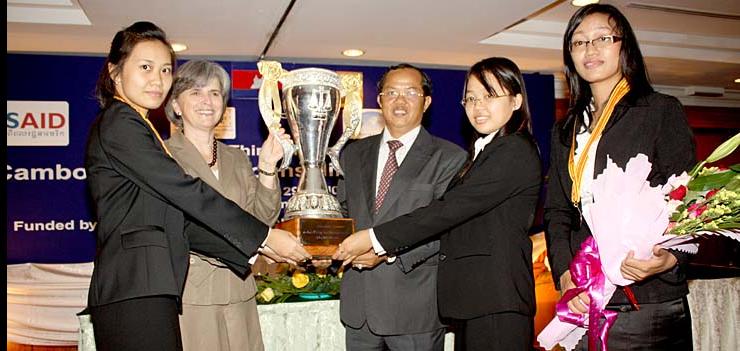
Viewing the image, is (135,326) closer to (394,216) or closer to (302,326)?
(394,216)

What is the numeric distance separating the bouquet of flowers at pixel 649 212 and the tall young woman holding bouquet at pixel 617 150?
5 centimetres

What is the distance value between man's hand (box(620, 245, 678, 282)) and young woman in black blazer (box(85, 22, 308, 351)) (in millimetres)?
1153

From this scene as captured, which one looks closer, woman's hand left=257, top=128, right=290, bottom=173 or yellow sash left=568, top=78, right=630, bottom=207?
yellow sash left=568, top=78, right=630, bottom=207

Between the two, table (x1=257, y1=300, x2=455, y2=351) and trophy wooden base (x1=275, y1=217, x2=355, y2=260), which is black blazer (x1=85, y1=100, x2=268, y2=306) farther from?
table (x1=257, y1=300, x2=455, y2=351)

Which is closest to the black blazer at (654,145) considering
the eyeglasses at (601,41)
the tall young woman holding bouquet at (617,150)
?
the tall young woman holding bouquet at (617,150)

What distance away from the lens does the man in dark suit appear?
2297 mm

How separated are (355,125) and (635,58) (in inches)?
44.4

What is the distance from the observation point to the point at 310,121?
2.43 m

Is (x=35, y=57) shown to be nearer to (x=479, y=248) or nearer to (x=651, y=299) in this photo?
(x=479, y=248)

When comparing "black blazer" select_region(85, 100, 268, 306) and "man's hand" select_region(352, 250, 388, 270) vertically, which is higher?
"black blazer" select_region(85, 100, 268, 306)

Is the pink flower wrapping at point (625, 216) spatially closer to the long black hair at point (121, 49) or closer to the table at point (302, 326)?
the long black hair at point (121, 49)

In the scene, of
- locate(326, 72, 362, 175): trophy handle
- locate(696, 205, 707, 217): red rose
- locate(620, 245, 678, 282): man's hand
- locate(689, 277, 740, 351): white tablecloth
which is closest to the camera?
locate(696, 205, 707, 217): red rose

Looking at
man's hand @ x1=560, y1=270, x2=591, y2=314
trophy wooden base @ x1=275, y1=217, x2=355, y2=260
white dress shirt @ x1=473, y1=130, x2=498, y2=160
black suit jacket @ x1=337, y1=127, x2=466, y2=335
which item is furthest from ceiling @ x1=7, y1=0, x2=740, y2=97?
man's hand @ x1=560, y1=270, x2=591, y2=314

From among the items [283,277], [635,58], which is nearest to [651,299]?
[635,58]
